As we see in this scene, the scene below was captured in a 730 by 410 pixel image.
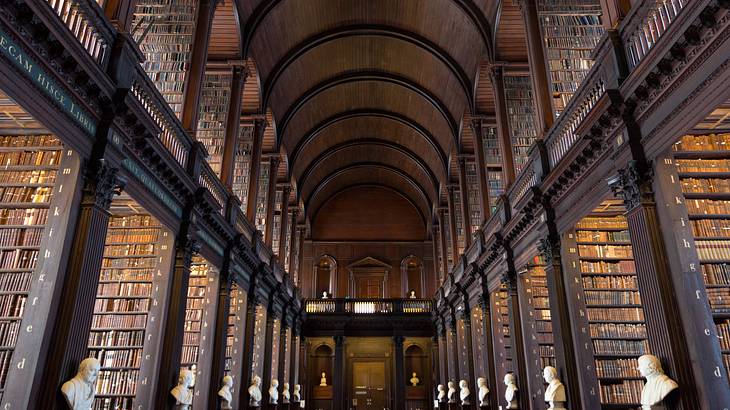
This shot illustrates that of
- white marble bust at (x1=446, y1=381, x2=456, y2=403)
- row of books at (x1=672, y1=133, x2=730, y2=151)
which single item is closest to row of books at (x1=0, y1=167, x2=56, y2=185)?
row of books at (x1=672, y1=133, x2=730, y2=151)

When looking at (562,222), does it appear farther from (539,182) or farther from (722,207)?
(722,207)

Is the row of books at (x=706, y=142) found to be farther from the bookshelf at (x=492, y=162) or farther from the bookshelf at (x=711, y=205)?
the bookshelf at (x=492, y=162)

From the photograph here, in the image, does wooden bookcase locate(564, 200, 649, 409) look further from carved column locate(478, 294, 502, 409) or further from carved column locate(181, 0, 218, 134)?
carved column locate(181, 0, 218, 134)

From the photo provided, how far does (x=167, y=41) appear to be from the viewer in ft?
26.0

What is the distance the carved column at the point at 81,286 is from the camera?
4180 millimetres

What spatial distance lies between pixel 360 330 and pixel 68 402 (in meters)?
15.6

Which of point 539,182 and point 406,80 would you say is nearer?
point 539,182

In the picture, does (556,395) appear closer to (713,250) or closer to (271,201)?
(713,250)

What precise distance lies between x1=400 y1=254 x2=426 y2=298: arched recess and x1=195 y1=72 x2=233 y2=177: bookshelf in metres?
13.8

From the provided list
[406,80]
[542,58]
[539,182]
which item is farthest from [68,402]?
[406,80]

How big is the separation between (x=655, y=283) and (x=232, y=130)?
7.42m

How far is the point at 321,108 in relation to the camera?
16.8 m

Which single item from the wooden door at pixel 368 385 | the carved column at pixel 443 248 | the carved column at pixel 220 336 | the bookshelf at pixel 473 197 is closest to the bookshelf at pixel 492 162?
the bookshelf at pixel 473 197

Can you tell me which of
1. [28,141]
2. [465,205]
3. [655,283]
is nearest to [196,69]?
[28,141]
